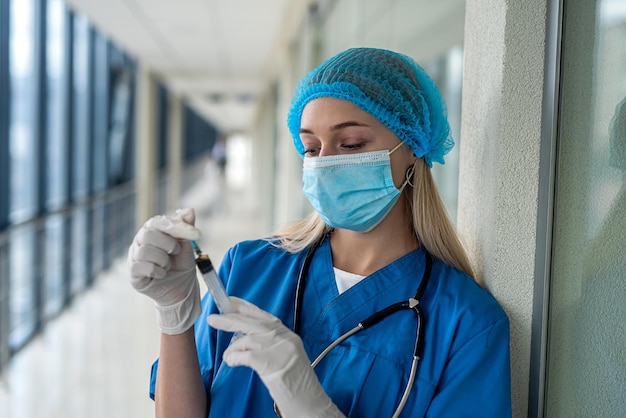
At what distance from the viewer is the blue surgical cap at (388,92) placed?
1.17 meters

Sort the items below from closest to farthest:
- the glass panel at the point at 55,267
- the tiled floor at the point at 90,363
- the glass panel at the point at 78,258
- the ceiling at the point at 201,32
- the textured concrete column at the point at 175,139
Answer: the tiled floor at the point at 90,363 → the ceiling at the point at 201,32 → the glass panel at the point at 55,267 → the glass panel at the point at 78,258 → the textured concrete column at the point at 175,139

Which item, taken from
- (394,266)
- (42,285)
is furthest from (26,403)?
(394,266)

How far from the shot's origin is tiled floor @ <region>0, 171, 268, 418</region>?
127 inches

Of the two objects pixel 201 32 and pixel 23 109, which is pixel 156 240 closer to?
pixel 23 109

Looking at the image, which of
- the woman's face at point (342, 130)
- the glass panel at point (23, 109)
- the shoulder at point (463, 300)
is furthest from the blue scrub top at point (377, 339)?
the glass panel at point (23, 109)

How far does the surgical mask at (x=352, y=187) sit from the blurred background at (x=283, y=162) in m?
0.19

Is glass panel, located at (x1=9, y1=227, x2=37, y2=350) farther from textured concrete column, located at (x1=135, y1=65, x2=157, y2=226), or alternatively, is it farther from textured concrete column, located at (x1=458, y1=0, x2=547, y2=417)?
textured concrete column, located at (x1=135, y1=65, x2=157, y2=226)

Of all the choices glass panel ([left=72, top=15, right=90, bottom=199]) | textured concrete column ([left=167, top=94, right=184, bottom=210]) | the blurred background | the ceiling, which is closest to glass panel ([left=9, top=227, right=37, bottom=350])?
the blurred background

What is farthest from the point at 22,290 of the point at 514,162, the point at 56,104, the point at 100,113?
the point at 514,162

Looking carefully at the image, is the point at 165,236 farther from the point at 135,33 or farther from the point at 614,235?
the point at 135,33

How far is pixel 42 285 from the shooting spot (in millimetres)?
4641

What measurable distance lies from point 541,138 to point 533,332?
1.07 feet

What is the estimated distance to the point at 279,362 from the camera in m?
0.98

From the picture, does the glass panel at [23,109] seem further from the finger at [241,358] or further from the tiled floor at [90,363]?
the finger at [241,358]
